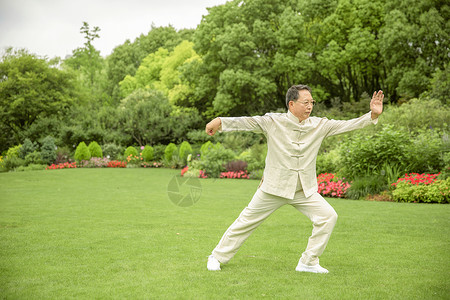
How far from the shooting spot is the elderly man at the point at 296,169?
4.45 m

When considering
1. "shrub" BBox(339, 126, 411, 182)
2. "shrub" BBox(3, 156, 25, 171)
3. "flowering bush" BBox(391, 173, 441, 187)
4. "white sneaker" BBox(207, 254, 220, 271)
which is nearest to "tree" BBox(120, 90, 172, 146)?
"shrub" BBox(3, 156, 25, 171)

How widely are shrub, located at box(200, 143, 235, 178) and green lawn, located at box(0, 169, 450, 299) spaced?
7.97 m

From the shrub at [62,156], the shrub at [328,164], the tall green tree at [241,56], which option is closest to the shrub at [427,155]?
the shrub at [328,164]

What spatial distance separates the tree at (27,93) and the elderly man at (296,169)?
27.9 m

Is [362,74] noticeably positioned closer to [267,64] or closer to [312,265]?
[267,64]

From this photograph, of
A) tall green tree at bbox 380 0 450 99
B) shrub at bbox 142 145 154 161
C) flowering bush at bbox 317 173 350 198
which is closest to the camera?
flowering bush at bbox 317 173 350 198

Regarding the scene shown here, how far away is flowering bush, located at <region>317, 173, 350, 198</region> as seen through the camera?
39.2 ft

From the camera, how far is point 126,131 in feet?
98.5

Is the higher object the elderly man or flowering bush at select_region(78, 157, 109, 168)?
the elderly man

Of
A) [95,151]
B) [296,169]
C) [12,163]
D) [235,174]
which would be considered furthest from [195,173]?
[296,169]

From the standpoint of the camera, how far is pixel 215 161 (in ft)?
63.7

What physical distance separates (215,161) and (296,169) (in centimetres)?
1499

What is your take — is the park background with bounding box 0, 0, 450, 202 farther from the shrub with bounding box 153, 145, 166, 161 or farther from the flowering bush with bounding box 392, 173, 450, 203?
the flowering bush with bounding box 392, 173, 450, 203

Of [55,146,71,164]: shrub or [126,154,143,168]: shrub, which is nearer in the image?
[55,146,71,164]: shrub
